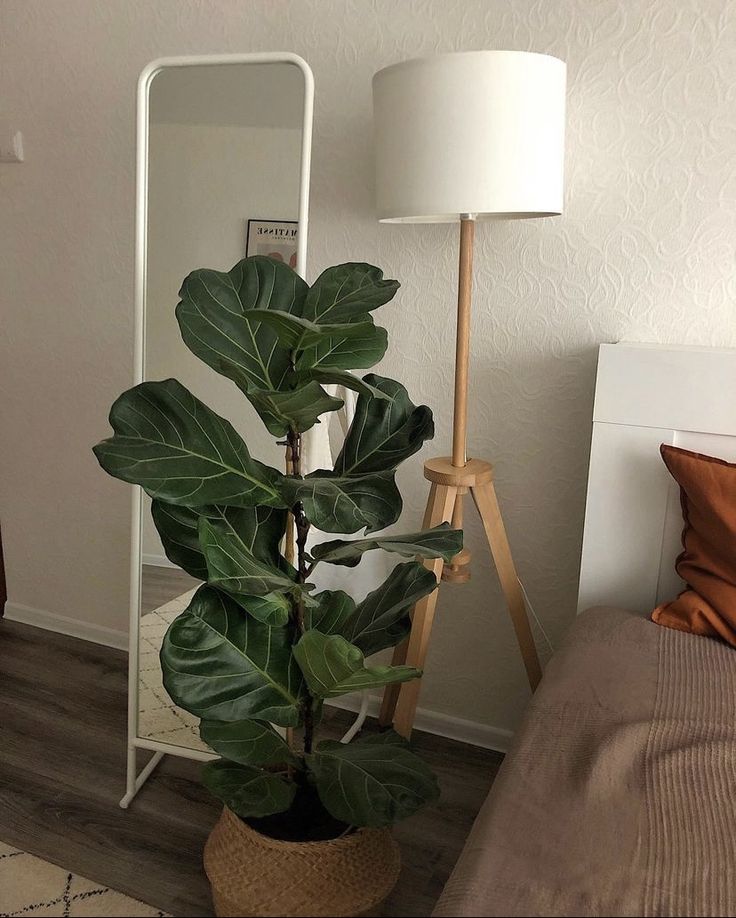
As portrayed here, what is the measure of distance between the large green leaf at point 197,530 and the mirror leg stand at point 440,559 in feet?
1.10

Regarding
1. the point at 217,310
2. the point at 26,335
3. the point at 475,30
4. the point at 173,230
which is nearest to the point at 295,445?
the point at 217,310

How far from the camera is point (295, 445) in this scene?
4.95 ft

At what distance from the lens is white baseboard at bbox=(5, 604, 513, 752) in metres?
2.09

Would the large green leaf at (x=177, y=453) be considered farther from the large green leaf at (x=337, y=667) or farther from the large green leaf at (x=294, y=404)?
the large green leaf at (x=337, y=667)

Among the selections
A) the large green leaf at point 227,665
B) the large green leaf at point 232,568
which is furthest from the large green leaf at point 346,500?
the large green leaf at point 227,665

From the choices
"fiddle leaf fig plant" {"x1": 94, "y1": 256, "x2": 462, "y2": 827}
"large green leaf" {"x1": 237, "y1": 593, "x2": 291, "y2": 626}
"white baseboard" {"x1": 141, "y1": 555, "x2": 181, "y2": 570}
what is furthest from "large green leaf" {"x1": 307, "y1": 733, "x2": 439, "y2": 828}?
"white baseboard" {"x1": 141, "y1": 555, "x2": 181, "y2": 570}

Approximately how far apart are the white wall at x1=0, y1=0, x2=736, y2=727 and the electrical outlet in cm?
4

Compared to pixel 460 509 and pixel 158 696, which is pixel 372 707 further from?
pixel 460 509

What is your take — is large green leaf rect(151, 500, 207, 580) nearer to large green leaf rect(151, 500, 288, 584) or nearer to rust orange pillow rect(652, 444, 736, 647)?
large green leaf rect(151, 500, 288, 584)

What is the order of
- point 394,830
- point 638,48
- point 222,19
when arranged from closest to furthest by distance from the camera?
point 638,48 → point 394,830 → point 222,19

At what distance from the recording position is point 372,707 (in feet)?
7.30

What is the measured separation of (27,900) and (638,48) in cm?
191

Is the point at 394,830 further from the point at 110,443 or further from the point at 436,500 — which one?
the point at 110,443

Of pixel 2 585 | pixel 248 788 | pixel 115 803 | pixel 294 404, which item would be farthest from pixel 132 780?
pixel 2 585
